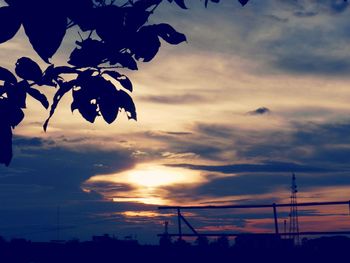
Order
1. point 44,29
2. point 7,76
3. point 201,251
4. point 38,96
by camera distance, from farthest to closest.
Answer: point 201,251 < point 38,96 < point 7,76 < point 44,29

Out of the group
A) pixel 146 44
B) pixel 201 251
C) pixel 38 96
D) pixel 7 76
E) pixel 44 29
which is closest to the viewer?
pixel 44 29

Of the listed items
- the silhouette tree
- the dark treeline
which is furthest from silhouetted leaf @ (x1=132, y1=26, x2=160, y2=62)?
the dark treeline

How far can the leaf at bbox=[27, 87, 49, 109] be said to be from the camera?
2.49m

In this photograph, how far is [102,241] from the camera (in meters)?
11.6

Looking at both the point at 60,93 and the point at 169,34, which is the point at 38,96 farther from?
the point at 169,34

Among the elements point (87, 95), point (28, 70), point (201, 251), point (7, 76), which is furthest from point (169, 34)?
point (201, 251)

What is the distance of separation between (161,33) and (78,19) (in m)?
0.43

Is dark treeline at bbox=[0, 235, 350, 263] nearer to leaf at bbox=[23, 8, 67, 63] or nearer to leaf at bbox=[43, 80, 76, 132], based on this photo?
leaf at bbox=[43, 80, 76, 132]

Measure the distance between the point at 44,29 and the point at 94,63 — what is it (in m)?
0.52

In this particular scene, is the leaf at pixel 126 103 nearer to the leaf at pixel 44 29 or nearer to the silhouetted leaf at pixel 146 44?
the silhouetted leaf at pixel 146 44

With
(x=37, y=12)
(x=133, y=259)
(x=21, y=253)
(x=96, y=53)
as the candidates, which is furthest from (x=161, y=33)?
(x=133, y=259)

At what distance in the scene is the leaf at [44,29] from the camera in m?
1.78

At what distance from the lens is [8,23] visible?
6.34 feet

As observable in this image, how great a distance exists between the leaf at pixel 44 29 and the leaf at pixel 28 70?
53 cm
